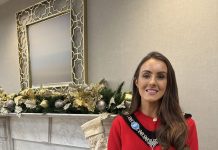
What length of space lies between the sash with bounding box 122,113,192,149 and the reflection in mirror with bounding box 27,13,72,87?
1.49 metres

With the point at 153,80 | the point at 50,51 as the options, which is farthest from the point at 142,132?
the point at 50,51

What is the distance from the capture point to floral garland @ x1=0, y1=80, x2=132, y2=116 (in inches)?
81.6

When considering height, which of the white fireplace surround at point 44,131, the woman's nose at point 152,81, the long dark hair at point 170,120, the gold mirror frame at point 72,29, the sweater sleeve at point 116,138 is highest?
the gold mirror frame at point 72,29

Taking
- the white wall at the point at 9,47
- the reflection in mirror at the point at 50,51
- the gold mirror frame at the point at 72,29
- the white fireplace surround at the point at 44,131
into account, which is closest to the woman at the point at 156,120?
the white fireplace surround at the point at 44,131

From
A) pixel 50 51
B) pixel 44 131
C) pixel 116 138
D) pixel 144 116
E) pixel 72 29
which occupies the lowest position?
pixel 44 131

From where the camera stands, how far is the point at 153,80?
123 cm

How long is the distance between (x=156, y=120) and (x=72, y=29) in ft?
5.22

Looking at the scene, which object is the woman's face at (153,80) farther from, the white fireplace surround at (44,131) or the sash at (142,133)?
the white fireplace surround at (44,131)

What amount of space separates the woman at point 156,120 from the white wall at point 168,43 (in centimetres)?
58

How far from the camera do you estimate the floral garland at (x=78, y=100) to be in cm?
207

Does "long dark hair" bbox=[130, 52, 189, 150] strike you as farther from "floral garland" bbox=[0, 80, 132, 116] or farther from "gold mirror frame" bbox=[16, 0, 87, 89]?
"gold mirror frame" bbox=[16, 0, 87, 89]

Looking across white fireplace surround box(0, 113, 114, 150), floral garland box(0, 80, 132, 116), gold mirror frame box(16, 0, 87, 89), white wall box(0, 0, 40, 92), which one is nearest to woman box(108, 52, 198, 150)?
floral garland box(0, 80, 132, 116)

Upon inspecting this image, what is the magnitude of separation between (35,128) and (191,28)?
184cm

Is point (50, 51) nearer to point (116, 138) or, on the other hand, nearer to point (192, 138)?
point (116, 138)
